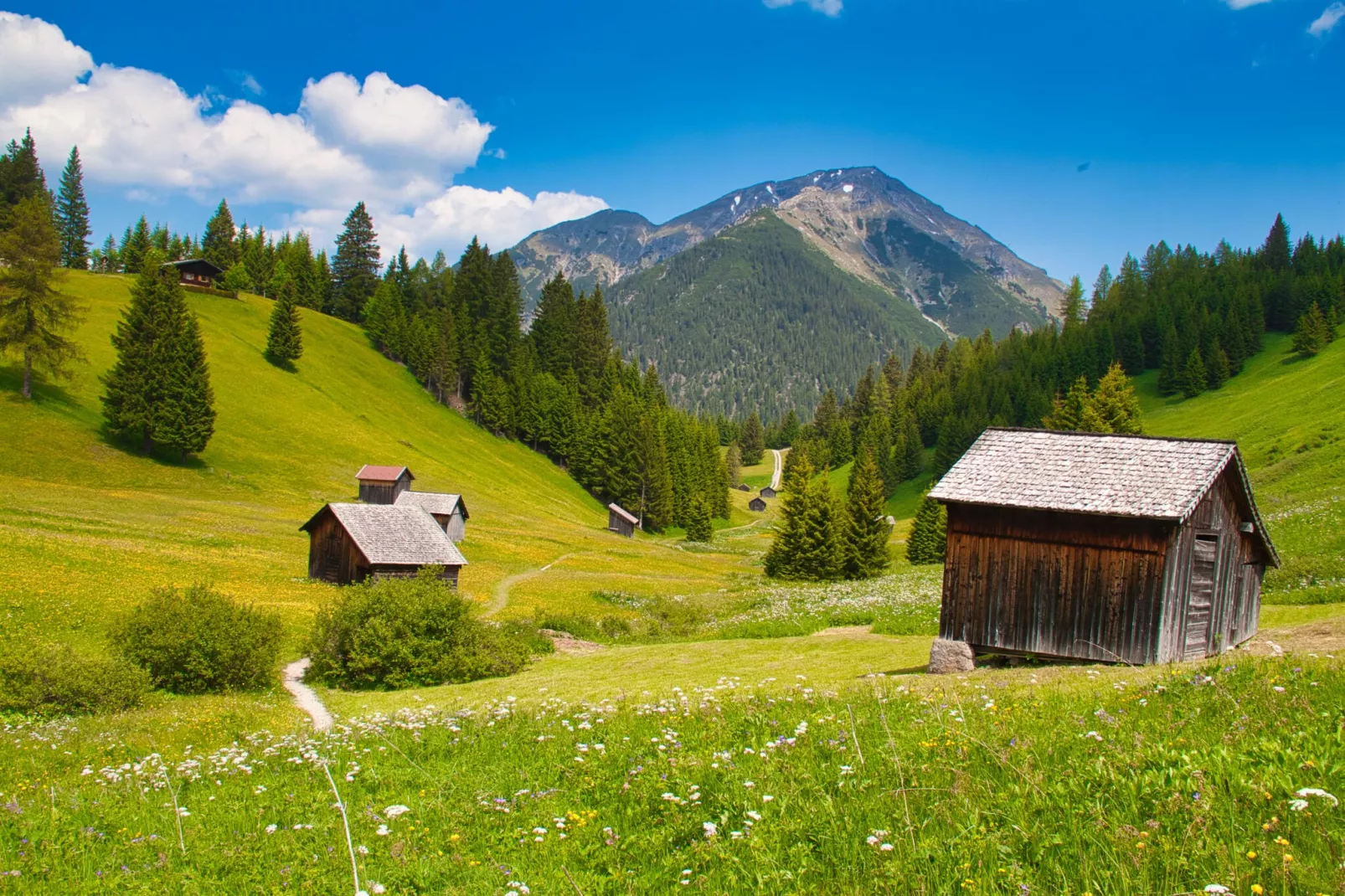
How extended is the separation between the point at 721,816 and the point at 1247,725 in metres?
5.81

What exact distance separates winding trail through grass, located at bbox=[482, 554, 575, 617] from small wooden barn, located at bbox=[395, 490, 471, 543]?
31.8 ft

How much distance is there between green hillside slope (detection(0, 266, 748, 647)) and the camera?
42375 millimetres

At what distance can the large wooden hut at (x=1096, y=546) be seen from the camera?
20.5m

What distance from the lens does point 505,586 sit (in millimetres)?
57000

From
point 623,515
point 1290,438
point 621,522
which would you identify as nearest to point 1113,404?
point 1290,438

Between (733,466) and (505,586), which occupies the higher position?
(733,466)

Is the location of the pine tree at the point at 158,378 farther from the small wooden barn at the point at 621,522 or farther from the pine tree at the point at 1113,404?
the pine tree at the point at 1113,404

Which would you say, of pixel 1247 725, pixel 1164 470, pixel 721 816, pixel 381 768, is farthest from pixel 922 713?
pixel 1164 470

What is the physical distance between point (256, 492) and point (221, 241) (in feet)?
299

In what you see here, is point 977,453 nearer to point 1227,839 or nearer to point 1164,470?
point 1164,470

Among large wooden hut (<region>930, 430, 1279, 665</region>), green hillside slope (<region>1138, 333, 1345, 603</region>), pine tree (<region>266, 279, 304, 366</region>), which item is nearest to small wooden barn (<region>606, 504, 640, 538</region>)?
pine tree (<region>266, 279, 304, 366</region>)

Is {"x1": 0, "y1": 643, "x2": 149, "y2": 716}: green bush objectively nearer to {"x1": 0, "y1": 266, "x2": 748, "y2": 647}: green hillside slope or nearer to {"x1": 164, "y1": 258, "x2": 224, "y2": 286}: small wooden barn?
{"x1": 0, "y1": 266, "x2": 748, "y2": 647}: green hillside slope

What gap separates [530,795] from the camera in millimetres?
9336

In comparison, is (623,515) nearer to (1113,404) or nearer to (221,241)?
(1113,404)
